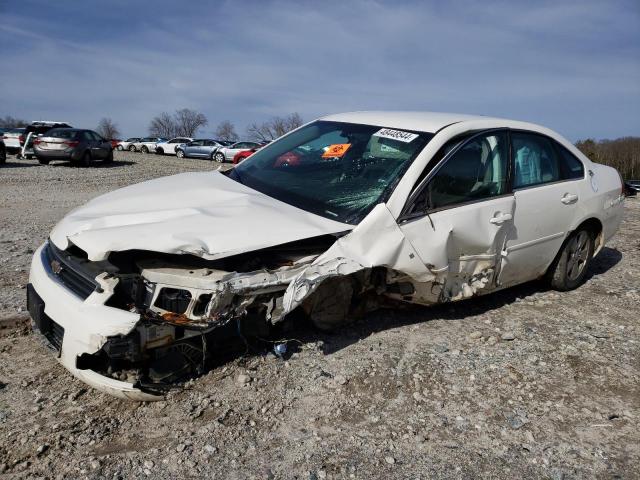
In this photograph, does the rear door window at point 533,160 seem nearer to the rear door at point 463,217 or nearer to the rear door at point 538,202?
the rear door at point 538,202

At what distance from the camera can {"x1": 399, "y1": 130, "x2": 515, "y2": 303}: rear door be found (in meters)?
3.37

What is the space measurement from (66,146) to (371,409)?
1647cm

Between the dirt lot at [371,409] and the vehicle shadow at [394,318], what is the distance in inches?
0.9

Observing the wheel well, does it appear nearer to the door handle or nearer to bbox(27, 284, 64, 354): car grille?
the door handle

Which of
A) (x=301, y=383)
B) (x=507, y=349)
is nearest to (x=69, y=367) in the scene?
(x=301, y=383)

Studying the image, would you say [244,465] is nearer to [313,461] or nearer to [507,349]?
[313,461]

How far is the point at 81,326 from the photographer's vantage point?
2.59 m

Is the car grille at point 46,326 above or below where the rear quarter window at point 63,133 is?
below

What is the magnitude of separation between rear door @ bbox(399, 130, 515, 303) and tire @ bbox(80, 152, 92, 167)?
16.0m

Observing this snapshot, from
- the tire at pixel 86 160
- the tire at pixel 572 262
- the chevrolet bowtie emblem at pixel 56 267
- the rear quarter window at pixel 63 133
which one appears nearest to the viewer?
the chevrolet bowtie emblem at pixel 56 267

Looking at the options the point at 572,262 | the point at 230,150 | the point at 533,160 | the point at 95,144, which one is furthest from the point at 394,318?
the point at 230,150

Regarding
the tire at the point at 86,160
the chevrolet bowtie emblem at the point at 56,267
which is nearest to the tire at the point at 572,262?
the chevrolet bowtie emblem at the point at 56,267

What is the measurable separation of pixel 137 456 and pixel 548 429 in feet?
6.89

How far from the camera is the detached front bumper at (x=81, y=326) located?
2.53 metres
